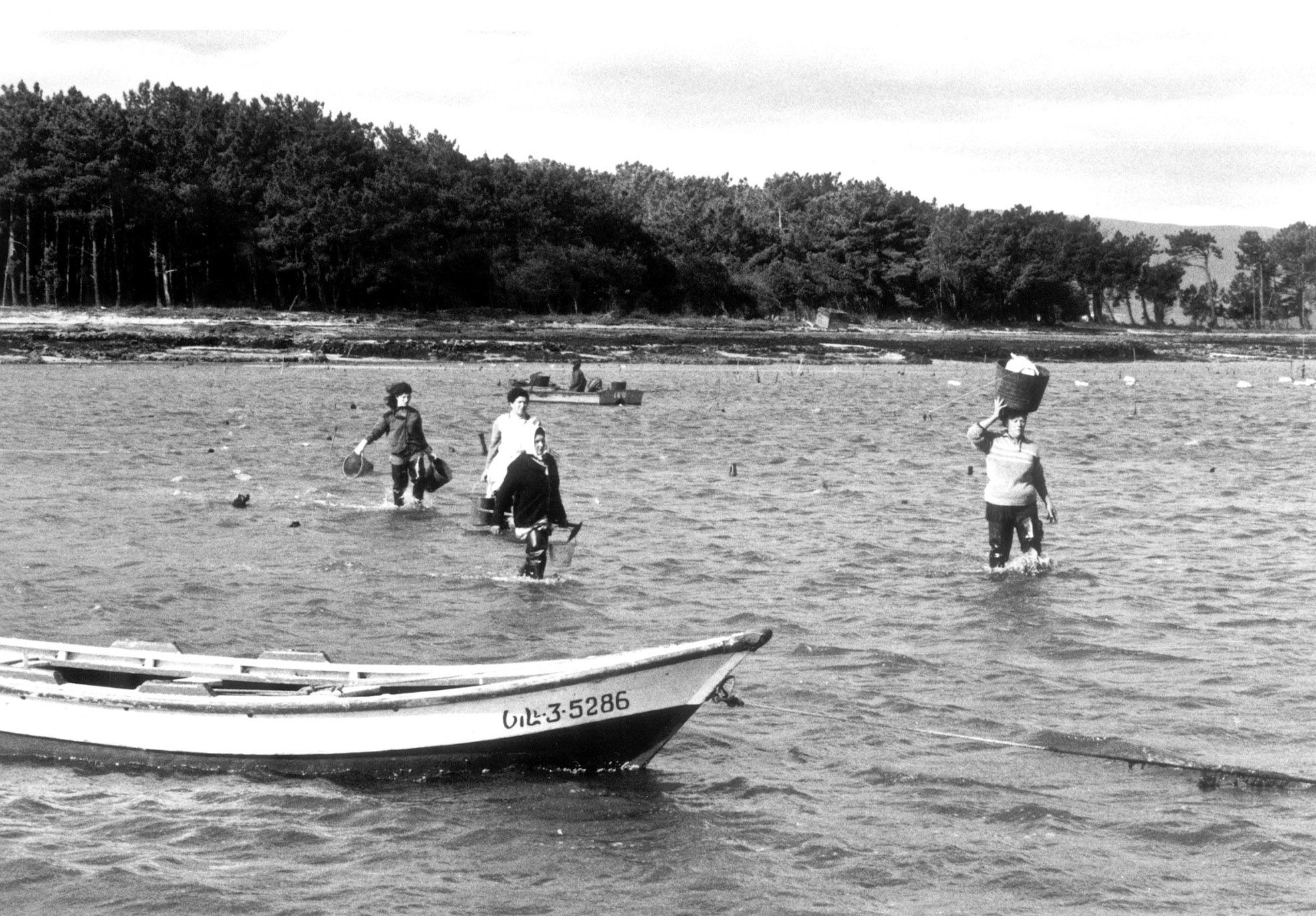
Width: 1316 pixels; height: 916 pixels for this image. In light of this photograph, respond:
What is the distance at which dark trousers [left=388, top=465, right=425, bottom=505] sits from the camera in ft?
67.9

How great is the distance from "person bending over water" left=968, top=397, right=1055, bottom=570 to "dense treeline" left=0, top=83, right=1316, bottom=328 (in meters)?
59.7

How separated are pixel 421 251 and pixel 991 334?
130 feet

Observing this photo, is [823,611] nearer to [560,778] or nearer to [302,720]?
[560,778]

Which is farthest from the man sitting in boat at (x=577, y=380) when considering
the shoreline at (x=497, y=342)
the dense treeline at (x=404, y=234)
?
the dense treeline at (x=404, y=234)

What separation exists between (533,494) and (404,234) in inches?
2587

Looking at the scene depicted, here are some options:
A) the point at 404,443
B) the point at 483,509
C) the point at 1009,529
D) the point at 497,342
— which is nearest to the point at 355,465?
the point at 404,443

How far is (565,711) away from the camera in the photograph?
30.5 feet

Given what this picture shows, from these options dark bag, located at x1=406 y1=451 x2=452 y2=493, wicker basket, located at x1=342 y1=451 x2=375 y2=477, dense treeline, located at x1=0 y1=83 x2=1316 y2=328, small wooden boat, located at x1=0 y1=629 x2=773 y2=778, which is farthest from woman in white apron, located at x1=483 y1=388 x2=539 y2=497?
dense treeline, located at x1=0 y1=83 x2=1316 y2=328

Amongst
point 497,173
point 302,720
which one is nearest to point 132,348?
point 497,173

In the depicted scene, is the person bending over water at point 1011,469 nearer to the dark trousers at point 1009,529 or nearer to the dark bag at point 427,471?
the dark trousers at point 1009,529

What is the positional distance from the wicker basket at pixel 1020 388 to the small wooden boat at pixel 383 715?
6.76 metres

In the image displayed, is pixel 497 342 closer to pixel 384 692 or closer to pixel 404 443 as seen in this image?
pixel 404 443

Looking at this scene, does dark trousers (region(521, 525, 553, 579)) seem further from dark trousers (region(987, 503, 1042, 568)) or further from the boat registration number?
the boat registration number

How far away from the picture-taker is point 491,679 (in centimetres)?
977
